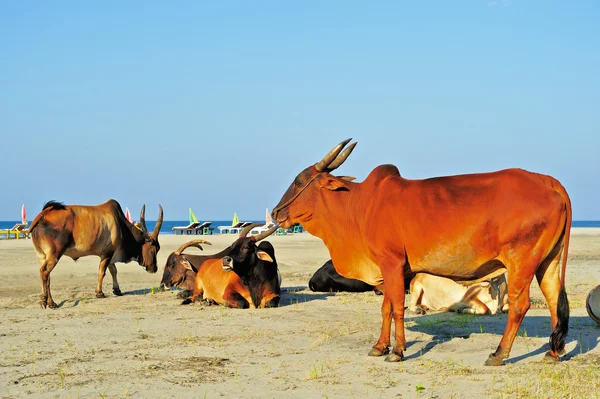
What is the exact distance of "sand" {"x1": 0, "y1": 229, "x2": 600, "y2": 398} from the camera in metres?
6.51

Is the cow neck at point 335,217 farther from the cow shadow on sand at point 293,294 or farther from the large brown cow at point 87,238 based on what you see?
the large brown cow at point 87,238

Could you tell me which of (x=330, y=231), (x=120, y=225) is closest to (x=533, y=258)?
(x=330, y=231)

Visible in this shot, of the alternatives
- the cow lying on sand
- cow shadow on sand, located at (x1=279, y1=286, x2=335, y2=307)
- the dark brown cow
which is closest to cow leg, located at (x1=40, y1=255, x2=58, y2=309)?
the dark brown cow

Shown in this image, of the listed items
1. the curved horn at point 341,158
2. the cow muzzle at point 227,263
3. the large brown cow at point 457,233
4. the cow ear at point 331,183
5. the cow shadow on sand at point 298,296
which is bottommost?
the cow shadow on sand at point 298,296

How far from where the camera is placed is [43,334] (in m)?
10.0

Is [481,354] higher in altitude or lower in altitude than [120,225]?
lower

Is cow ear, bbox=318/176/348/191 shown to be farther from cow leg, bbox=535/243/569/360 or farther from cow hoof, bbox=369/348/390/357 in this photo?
cow leg, bbox=535/243/569/360

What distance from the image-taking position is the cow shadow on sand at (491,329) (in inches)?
324

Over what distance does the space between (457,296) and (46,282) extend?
23.1 feet

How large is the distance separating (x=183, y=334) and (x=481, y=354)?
389 cm

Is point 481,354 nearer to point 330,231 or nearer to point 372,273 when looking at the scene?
point 372,273

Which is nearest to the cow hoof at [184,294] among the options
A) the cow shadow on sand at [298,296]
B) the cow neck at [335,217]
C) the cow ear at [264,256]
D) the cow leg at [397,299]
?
the cow shadow on sand at [298,296]

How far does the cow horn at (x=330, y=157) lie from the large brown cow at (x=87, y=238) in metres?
6.71

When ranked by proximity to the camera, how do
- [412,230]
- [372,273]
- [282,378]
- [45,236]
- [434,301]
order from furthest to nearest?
1. [45,236]
2. [434,301]
3. [372,273]
4. [412,230]
5. [282,378]
